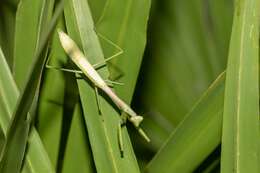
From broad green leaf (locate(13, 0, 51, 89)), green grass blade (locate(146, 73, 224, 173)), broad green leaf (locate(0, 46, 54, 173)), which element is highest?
broad green leaf (locate(13, 0, 51, 89))

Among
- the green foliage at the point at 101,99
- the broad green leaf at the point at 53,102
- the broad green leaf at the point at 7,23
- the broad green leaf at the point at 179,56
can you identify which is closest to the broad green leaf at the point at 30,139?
the green foliage at the point at 101,99

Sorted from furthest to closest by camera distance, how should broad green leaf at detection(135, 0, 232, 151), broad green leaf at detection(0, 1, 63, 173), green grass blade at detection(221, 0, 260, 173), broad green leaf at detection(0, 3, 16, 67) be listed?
broad green leaf at detection(135, 0, 232, 151) < broad green leaf at detection(0, 3, 16, 67) < green grass blade at detection(221, 0, 260, 173) < broad green leaf at detection(0, 1, 63, 173)

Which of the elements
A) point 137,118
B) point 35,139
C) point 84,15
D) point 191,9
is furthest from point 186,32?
point 35,139

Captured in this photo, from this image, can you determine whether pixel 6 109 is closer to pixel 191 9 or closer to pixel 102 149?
pixel 102 149

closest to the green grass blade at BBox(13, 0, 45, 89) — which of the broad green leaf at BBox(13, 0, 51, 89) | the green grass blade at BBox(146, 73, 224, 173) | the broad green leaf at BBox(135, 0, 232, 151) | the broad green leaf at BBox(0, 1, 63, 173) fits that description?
the broad green leaf at BBox(13, 0, 51, 89)

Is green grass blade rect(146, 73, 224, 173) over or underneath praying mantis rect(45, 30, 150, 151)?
underneath

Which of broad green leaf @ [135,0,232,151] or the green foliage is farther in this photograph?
broad green leaf @ [135,0,232,151]

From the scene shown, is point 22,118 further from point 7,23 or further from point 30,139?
point 7,23

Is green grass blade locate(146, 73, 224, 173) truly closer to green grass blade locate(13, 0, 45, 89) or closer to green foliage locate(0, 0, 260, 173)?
green foliage locate(0, 0, 260, 173)
